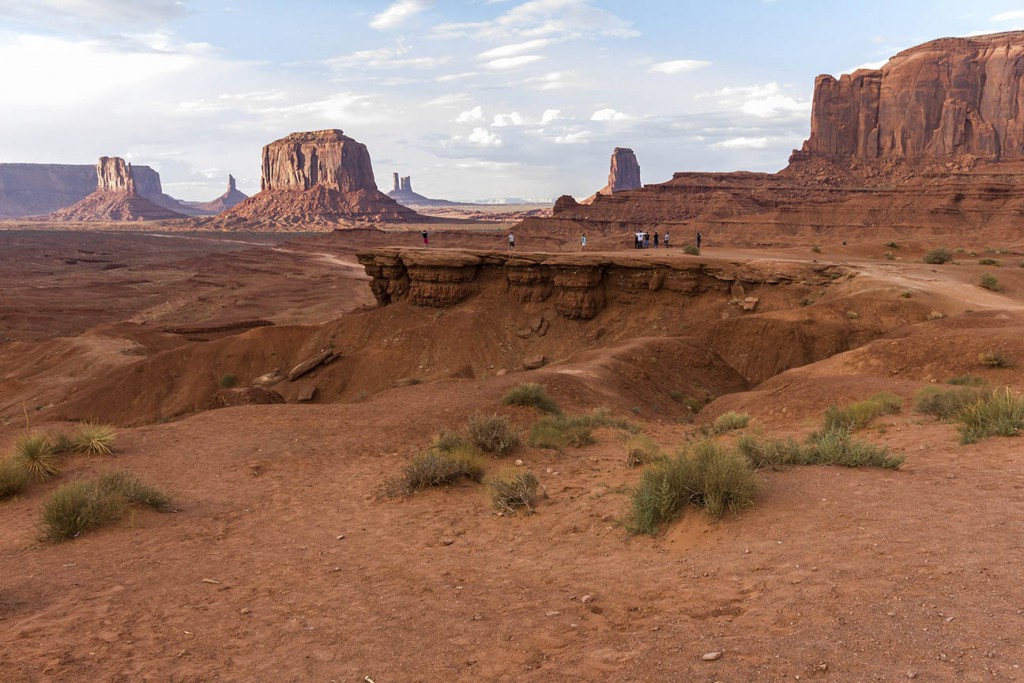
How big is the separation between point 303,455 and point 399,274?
21360mm

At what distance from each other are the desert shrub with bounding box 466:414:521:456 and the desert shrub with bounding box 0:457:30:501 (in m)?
6.48

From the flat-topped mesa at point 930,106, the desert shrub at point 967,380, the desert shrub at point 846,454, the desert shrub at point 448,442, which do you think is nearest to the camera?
the desert shrub at point 846,454

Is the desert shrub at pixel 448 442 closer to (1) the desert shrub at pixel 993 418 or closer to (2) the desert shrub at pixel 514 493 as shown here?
(2) the desert shrub at pixel 514 493

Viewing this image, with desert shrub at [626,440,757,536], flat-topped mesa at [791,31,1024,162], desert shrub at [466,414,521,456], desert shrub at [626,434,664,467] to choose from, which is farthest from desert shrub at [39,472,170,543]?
flat-topped mesa at [791,31,1024,162]

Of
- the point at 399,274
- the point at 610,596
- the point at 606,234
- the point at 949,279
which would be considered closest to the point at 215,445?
the point at 610,596

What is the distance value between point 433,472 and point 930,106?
94085 mm

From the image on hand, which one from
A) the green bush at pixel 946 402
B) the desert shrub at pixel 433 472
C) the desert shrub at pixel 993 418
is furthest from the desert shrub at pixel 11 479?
the green bush at pixel 946 402

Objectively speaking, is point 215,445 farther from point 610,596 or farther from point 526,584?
point 610,596

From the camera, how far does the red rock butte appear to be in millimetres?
62406

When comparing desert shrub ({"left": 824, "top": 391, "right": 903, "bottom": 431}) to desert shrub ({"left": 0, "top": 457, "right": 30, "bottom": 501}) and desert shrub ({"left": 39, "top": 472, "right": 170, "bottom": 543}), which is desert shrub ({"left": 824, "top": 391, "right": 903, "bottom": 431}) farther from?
desert shrub ({"left": 0, "top": 457, "right": 30, "bottom": 501})

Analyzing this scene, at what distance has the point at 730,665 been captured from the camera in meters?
3.60

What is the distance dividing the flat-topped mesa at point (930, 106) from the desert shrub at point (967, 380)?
3128 inches

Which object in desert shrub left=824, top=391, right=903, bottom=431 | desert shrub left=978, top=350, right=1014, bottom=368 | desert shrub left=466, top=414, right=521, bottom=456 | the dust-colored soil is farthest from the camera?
desert shrub left=978, top=350, right=1014, bottom=368

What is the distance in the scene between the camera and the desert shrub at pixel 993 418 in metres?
7.64
